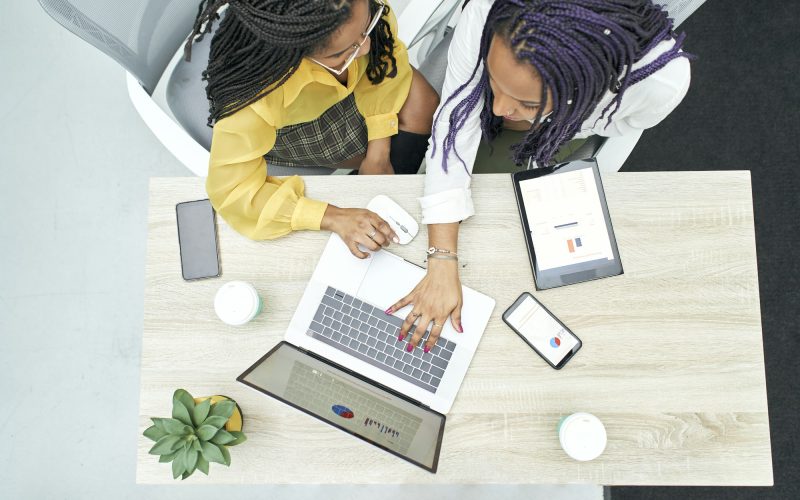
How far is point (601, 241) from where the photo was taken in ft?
3.51

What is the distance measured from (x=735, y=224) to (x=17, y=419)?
6.86ft

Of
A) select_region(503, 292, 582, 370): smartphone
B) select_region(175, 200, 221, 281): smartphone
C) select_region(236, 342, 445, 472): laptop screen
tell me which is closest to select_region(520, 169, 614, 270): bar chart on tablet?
select_region(503, 292, 582, 370): smartphone

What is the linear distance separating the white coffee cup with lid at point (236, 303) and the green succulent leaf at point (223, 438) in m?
0.20

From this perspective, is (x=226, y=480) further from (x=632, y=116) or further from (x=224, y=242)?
(x=632, y=116)

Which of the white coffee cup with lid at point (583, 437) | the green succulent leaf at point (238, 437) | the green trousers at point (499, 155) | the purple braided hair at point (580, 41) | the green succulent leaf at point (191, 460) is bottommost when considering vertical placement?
the green succulent leaf at point (238, 437)

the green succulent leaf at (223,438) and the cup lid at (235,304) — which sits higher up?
the cup lid at (235,304)

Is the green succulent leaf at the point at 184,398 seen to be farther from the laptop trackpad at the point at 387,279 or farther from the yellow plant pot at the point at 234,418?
the laptop trackpad at the point at 387,279

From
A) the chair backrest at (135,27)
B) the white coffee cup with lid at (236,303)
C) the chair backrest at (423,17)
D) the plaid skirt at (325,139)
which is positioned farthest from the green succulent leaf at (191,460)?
the chair backrest at (423,17)

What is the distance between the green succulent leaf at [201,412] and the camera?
956 millimetres

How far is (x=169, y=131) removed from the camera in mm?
1220

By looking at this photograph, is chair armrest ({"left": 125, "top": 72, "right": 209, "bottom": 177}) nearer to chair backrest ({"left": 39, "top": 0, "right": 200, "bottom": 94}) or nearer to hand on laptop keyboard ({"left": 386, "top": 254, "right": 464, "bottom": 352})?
chair backrest ({"left": 39, "top": 0, "right": 200, "bottom": 94})

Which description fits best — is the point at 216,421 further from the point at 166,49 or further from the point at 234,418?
the point at 166,49

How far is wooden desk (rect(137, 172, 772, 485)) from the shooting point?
1030 millimetres

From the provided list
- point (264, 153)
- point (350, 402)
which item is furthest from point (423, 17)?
point (350, 402)
